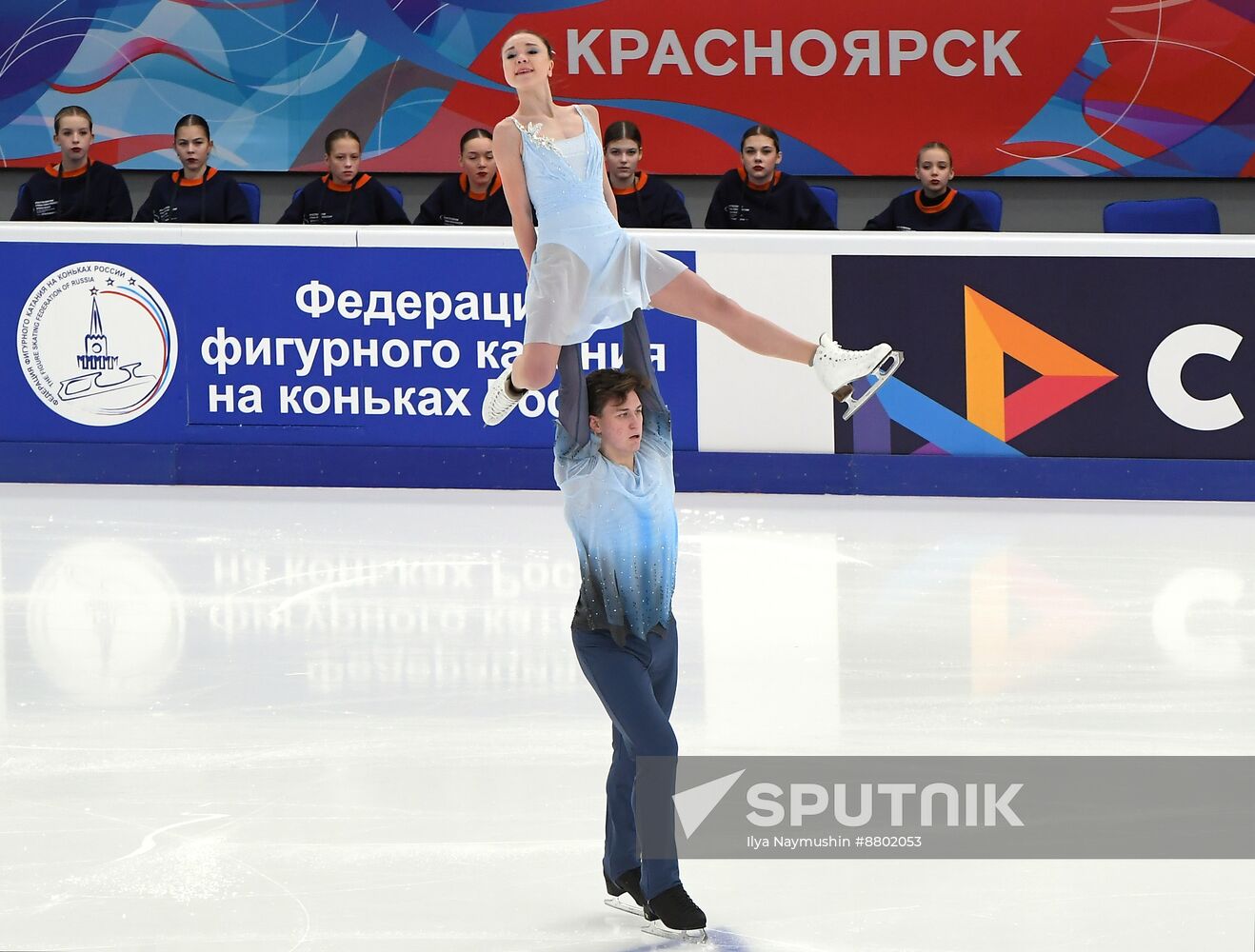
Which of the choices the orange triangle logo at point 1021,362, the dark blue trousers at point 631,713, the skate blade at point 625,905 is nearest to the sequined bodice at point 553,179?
the dark blue trousers at point 631,713

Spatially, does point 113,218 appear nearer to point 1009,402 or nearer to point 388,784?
point 1009,402

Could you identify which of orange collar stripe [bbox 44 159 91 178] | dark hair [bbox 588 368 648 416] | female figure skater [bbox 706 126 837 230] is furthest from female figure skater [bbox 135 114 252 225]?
dark hair [bbox 588 368 648 416]

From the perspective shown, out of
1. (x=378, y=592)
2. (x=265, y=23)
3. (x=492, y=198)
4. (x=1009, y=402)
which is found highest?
(x=265, y=23)

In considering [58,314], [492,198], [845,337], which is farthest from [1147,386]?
[58,314]

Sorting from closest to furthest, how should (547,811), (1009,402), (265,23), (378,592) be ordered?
(547,811) → (378,592) → (1009,402) → (265,23)

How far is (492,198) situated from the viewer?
30.5ft

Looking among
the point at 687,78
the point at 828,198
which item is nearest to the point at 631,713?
the point at 828,198

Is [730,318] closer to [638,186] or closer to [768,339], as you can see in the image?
[768,339]

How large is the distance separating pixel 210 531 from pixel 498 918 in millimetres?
4296

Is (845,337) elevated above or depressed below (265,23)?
below

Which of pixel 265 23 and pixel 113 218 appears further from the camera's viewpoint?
pixel 265 23

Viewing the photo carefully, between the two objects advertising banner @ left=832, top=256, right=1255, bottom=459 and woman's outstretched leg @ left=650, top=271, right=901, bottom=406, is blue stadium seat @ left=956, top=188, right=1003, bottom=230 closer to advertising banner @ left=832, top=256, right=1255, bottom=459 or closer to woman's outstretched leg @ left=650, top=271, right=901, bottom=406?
advertising banner @ left=832, top=256, right=1255, bottom=459

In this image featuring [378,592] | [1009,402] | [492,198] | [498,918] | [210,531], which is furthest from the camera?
[492,198]

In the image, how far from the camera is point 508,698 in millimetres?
5551
